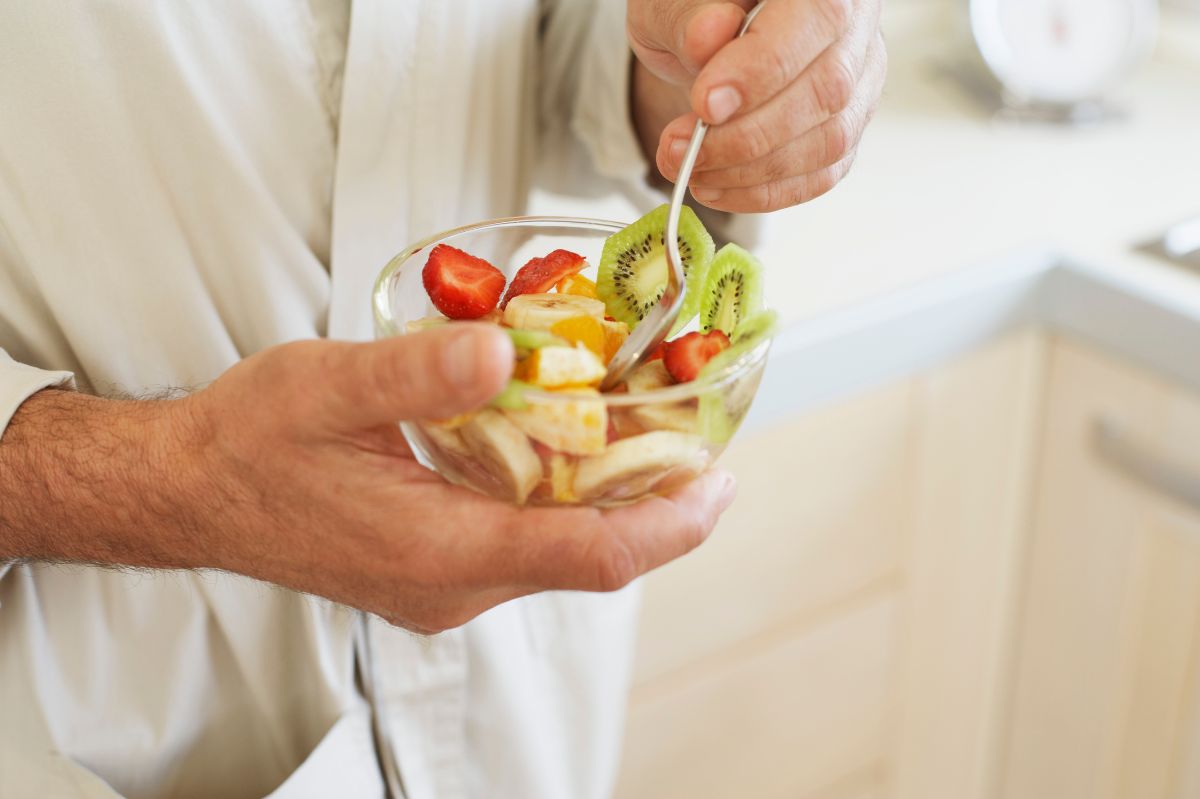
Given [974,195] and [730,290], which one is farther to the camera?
[974,195]

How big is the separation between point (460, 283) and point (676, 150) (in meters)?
0.12

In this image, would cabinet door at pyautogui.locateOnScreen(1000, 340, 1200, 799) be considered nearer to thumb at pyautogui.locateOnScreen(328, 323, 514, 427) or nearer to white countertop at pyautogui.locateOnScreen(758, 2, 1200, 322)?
white countertop at pyautogui.locateOnScreen(758, 2, 1200, 322)

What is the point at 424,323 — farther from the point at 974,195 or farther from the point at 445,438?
the point at 974,195

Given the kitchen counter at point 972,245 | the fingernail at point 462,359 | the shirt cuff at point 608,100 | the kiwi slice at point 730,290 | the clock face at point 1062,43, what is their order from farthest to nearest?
1. the clock face at point 1062,43
2. the kitchen counter at point 972,245
3. the shirt cuff at point 608,100
4. the kiwi slice at point 730,290
5. the fingernail at point 462,359

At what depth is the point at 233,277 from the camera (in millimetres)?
701

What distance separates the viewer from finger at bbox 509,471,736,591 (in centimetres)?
50

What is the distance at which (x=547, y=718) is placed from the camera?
838mm

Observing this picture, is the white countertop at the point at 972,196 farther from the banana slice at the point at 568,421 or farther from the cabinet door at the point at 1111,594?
the banana slice at the point at 568,421

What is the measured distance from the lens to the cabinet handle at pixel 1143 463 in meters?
1.01

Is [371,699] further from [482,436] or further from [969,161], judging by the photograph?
[969,161]

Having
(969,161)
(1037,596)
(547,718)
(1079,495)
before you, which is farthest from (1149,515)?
(547,718)

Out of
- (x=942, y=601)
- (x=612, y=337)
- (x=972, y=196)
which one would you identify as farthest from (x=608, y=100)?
(x=942, y=601)

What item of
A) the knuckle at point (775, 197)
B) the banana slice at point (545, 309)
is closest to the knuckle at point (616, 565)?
the banana slice at point (545, 309)

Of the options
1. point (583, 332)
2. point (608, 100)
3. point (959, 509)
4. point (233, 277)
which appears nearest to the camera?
point (583, 332)
